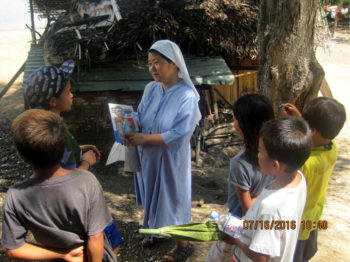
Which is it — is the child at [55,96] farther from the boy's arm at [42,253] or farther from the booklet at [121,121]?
the booklet at [121,121]

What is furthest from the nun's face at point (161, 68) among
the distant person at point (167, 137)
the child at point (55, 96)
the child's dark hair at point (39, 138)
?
the child's dark hair at point (39, 138)

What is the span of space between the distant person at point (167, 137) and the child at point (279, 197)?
108 centimetres

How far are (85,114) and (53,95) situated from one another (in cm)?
376

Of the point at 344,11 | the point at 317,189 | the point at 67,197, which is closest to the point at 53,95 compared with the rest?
the point at 67,197

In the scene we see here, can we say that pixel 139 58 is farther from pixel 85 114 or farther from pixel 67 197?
pixel 67 197

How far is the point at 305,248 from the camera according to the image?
2090 mm

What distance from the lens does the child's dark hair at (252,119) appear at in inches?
71.1

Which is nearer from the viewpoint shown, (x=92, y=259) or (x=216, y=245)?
(x=92, y=259)

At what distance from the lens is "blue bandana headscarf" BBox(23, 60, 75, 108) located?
6.18 ft

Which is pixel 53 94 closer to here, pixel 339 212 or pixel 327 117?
pixel 327 117

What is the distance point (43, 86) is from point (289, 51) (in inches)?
86.8

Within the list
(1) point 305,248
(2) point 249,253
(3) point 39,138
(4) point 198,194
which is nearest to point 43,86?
(3) point 39,138

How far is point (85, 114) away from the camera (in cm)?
559

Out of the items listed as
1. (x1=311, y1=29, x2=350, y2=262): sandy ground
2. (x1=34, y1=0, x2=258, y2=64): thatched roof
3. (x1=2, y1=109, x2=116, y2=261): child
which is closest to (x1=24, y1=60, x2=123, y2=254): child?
(x1=2, y1=109, x2=116, y2=261): child
